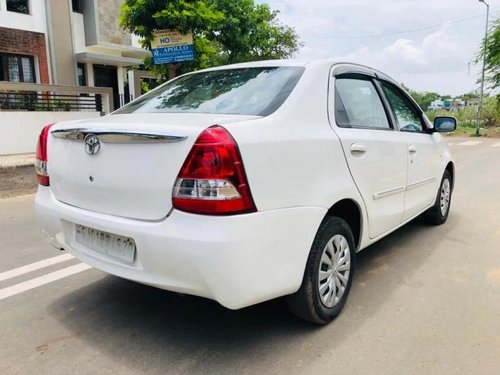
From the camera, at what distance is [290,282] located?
8.29 ft

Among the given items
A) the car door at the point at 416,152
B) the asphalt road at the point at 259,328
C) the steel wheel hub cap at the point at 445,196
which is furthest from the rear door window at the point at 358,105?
the steel wheel hub cap at the point at 445,196

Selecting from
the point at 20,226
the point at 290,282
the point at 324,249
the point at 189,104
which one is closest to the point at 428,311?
the point at 324,249

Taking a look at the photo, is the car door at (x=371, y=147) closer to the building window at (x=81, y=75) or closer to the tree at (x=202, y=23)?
the tree at (x=202, y=23)

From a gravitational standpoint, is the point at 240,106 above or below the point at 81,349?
above

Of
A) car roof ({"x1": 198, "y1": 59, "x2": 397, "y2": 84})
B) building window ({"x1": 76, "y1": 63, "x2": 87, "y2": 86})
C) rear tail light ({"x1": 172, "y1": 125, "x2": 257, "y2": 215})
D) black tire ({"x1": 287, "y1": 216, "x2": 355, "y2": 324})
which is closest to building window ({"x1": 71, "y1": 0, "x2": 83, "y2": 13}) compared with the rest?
building window ({"x1": 76, "y1": 63, "x2": 87, "y2": 86})

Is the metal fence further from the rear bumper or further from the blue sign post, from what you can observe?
the rear bumper

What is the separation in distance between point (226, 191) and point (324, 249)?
86cm

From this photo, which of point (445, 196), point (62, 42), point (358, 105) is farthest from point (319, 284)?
point (62, 42)

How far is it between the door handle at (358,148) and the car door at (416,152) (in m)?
0.93

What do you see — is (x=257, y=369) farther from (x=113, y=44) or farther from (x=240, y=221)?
(x=113, y=44)

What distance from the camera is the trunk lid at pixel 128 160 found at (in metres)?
2.35

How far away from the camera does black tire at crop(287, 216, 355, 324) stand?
2.71 metres

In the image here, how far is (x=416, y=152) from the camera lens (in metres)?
4.14

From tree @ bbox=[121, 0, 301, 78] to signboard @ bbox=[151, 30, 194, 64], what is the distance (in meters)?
0.18
